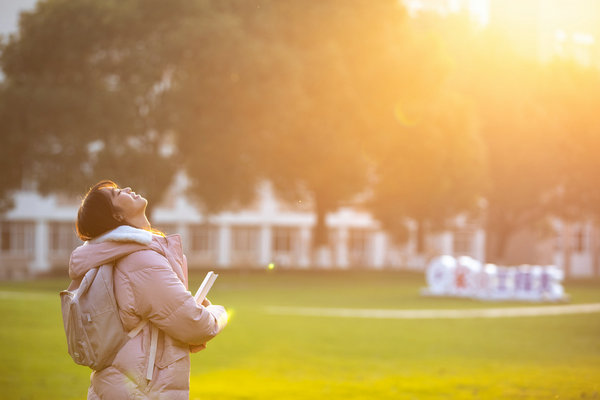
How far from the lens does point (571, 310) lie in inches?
971

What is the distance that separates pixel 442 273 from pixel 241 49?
11.0m

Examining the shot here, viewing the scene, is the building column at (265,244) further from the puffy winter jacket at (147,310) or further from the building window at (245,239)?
the puffy winter jacket at (147,310)

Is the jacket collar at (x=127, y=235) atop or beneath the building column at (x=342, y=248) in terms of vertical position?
atop

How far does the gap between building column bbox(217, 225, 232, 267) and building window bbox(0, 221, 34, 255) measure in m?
15.7

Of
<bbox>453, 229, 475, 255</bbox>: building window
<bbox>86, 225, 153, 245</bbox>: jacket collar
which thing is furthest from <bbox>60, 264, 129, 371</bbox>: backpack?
<bbox>453, 229, 475, 255</bbox>: building window

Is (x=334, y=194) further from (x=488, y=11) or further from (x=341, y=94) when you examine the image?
(x=488, y=11)

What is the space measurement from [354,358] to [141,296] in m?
9.88

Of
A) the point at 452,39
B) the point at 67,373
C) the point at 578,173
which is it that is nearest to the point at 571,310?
the point at 67,373

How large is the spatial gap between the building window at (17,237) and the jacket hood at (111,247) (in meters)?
62.3

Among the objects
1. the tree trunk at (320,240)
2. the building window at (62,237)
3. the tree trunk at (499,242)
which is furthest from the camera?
the building window at (62,237)

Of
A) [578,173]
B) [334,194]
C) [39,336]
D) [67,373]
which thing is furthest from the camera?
[578,173]

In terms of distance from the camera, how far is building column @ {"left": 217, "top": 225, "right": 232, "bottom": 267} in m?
72.6

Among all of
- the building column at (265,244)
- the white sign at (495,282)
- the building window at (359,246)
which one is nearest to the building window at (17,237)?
the building column at (265,244)

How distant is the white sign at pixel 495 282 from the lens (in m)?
28.8
